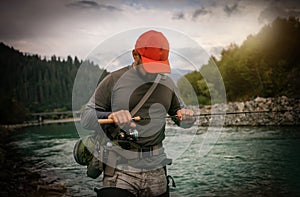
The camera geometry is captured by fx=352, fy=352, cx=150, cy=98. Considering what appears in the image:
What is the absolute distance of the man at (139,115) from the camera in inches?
58.4

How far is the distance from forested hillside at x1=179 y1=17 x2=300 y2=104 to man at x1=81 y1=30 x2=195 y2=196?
8879 millimetres

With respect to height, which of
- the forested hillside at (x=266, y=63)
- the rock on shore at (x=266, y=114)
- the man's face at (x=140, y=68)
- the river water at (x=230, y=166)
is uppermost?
the forested hillside at (x=266, y=63)

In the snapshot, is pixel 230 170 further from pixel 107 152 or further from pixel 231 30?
pixel 107 152

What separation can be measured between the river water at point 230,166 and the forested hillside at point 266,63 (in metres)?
1.49

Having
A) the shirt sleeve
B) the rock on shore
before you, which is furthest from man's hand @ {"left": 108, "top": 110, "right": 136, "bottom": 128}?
the rock on shore

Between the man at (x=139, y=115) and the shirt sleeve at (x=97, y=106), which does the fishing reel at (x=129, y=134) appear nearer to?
the man at (x=139, y=115)

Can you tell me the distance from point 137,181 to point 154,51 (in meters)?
0.57

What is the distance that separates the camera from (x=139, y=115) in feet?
5.08

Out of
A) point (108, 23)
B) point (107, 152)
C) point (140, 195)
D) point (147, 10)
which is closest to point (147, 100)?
point (107, 152)

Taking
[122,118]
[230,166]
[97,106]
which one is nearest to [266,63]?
[230,166]

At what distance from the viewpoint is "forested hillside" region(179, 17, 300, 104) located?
405 inches

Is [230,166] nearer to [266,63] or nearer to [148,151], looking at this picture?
[266,63]

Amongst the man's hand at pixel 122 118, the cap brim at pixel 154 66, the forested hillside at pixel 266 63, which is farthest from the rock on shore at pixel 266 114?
Result: the man's hand at pixel 122 118

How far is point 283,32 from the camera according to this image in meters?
10.1
